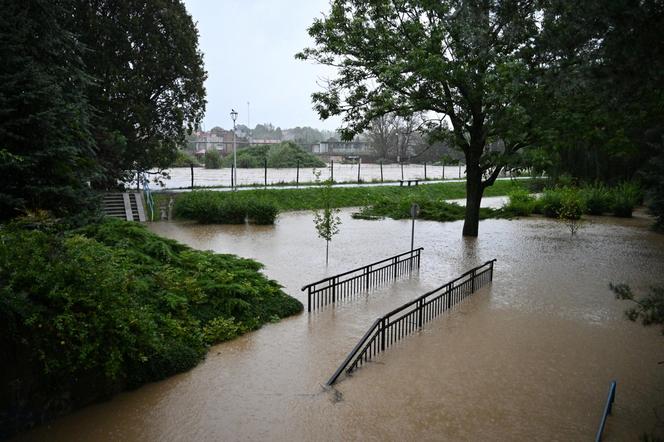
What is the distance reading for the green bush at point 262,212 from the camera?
22.4 m

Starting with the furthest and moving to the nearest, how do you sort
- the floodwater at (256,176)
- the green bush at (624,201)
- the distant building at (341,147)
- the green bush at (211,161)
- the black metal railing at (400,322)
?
the distant building at (341,147) < the green bush at (211,161) < the floodwater at (256,176) < the green bush at (624,201) < the black metal railing at (400,322)

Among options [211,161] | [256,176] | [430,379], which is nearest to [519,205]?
[256,176]

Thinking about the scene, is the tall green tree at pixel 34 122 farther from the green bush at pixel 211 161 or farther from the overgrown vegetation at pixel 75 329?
the green bush at pixel 211 161

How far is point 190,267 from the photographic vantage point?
10.8m

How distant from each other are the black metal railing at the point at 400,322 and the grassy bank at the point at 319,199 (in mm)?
8280

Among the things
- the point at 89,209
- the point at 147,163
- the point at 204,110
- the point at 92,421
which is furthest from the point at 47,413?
the point at 204,110

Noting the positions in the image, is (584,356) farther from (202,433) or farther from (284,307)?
(202,433)

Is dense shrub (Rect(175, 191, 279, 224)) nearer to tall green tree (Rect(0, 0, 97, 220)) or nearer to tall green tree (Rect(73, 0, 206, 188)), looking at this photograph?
tall green tree (Rect(73, 0, 206, 188))

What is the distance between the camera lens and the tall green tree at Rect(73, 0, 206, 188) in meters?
22.1

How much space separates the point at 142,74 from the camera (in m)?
23.5

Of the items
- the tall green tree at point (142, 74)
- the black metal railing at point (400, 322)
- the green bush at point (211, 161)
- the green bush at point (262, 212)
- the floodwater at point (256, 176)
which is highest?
the tall green tree at point (142, 74)

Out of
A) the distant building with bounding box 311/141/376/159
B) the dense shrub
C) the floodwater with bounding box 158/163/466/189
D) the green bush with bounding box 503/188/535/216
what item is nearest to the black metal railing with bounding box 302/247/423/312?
the dense shrub

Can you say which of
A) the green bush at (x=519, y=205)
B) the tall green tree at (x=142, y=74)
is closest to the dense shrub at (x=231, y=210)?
the tall green tree at (x=142, y=74)

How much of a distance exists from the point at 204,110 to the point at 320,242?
1225cm
